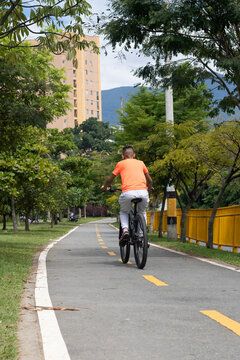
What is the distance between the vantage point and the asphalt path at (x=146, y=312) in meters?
4.12

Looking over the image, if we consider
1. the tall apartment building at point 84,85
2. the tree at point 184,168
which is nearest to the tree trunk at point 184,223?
the tree at point 184,168

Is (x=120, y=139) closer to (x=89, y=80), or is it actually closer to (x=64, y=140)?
(x=64, y=140)

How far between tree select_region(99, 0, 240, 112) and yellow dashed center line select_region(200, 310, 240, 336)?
26.6ft

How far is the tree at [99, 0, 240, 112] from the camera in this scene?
1280 centimetres

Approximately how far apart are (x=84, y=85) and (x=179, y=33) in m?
124

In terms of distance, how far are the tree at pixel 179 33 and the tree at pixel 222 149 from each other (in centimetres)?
98

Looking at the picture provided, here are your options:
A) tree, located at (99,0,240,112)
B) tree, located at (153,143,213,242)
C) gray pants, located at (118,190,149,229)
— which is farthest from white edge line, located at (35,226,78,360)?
tree, located at (153,143,213,242)

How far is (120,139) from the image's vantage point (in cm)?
3055

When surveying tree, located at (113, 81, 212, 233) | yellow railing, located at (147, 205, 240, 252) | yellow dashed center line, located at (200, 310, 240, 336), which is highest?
tree, located at (113, 81, 212, 233)

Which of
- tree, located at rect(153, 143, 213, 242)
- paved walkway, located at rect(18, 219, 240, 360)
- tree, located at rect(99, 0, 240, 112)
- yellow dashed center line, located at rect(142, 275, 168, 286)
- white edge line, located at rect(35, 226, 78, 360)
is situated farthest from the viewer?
tree, located at rect(153, 143, 213, 242)

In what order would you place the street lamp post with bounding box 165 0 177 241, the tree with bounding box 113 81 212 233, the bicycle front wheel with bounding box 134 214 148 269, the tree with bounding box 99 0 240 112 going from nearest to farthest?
the bicycle front wheel with bounding box 134 214 148 269 → the tree with bounding box 99 0 240 112 → the tree with bounding box 113 81 212 233 → the street lamp post with bounding box 165 0 177 241

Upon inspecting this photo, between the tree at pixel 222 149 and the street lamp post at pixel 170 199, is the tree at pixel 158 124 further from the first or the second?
the tree at pixel 222 149

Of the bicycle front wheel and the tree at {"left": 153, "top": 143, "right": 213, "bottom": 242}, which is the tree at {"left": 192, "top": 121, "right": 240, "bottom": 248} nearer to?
the tree at {"left": 153, "top": 143, "right": 213, "bottom": 242}

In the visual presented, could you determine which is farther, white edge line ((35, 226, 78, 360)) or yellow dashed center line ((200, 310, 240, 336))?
yellow dashed center line ((200, 310, 240, 336))
